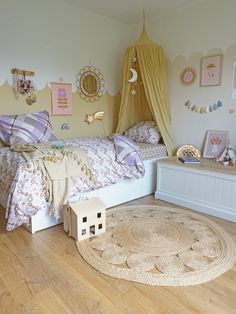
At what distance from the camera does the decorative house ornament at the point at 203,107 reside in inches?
126

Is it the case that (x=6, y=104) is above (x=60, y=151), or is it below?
above

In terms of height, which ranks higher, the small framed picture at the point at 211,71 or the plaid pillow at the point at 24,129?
the small framed picture at the point at 211,71

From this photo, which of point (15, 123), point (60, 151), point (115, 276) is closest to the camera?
point (115, 276)

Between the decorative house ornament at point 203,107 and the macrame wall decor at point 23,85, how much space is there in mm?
2145

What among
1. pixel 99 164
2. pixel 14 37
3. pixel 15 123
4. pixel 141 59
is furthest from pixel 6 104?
pixel 141 59

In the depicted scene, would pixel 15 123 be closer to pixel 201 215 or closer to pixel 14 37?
pixel 14 37

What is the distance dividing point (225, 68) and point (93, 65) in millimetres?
1893

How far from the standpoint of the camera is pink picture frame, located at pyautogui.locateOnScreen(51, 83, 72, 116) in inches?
134

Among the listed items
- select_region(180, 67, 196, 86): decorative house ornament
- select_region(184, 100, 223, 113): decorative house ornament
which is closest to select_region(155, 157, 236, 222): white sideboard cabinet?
select_region(184, 100, 223, 113): decorative house ornament

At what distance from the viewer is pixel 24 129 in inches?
116

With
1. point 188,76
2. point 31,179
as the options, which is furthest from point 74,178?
point 188,76

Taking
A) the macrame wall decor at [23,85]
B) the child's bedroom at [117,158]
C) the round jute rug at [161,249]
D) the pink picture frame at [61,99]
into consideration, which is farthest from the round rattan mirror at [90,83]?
the round jute rug at [161,249]

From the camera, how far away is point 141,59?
337 cm

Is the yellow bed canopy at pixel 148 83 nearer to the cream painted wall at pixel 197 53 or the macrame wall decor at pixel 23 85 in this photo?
the cream painted wall at pixel 197 53
